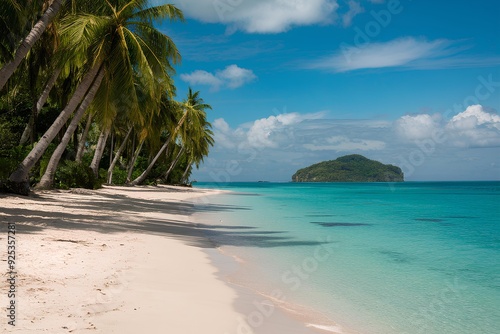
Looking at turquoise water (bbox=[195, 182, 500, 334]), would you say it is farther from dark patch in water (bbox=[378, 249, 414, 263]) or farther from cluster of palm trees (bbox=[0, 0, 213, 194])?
cluster of palm trees (bbox=[0, 0, 213, 194])

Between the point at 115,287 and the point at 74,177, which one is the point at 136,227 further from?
the point at 74,177

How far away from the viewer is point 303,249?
1090 cm

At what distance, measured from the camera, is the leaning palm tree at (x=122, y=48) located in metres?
16.3

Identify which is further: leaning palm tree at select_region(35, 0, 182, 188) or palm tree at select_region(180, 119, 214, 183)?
palm tree at select_region(180, 119, 214, 183)

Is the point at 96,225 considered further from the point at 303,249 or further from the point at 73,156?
the point at 73,156

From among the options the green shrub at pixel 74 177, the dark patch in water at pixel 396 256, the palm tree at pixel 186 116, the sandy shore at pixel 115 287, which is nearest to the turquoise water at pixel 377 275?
the dark patch in water at pixel 396 256

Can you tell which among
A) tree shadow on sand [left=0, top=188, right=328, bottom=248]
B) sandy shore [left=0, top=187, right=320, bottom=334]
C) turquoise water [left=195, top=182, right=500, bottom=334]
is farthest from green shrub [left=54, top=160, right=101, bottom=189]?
sandy shore [left=0, top=187, right=320, bottom=334]

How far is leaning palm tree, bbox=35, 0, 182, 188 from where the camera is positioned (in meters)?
16.3

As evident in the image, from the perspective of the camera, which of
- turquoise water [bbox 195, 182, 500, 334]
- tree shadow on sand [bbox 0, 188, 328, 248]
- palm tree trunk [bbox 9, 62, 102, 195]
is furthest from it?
palm tree trunk [bbox 9, 62, 102, 195]

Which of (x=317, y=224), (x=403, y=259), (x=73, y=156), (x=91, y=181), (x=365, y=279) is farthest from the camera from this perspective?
(x=73, y=156)

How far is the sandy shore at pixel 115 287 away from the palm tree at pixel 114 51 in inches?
302

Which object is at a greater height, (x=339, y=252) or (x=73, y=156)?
(x=73, y=156)

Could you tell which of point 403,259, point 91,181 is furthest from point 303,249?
point 91,181

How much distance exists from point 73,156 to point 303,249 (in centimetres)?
2450
